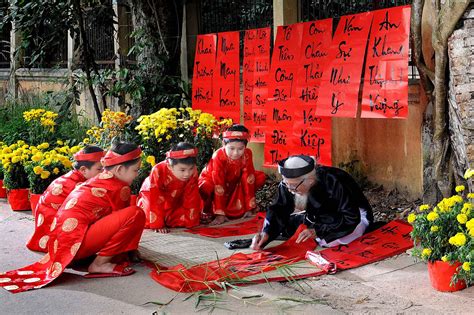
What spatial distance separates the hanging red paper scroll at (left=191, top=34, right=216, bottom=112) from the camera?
905cm

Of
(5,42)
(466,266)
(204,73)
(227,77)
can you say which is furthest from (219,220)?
(5,42)

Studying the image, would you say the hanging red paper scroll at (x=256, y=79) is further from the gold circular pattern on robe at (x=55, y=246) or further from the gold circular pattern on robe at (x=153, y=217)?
the gold circular pattern on robe at (x=55, y=246)

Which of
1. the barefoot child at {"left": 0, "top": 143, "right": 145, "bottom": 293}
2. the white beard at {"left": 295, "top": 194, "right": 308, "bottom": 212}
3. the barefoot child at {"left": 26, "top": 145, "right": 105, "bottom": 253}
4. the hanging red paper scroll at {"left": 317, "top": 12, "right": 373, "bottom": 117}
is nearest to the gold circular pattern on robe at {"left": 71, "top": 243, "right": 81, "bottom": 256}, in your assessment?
the barefoot child at {"left": 0, "top": 143, "right": 145, "bottom": 293}

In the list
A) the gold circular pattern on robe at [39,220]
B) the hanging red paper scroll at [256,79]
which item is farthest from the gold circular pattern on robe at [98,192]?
the hanging red paper scroll at [256,79]

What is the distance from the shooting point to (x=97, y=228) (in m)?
5.20

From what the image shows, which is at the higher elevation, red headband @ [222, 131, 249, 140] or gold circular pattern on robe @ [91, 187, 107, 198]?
red headband @ [222, 131, 249, 140]

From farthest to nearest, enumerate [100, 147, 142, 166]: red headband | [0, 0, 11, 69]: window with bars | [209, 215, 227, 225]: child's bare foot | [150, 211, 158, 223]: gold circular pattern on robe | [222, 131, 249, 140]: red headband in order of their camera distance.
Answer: [0, 0, 11, 69]: window with bars < [209, 215, 227, 225]: child's bare foot < [222, 131, 249, 140]: red headband < [150, 211, 158, 223]: gold circular pattern on robe < [100, 147, 142, 166]: red headband

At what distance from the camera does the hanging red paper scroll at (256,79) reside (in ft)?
27.2

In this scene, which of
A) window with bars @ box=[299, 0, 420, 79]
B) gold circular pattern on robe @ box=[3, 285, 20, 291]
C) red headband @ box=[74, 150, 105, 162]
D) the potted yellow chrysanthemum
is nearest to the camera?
the potted yellow chrysanthemum

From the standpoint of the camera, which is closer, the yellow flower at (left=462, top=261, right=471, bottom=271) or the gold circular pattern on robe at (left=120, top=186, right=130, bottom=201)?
the yellow flower at (left=462, top=261, right=471, bottom=271)

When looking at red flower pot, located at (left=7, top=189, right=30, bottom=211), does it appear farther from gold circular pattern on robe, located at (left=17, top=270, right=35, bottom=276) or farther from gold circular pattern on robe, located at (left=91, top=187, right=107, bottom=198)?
gold circular pattern on robe, located at (left=91, top=187, right=107, bottom=198)

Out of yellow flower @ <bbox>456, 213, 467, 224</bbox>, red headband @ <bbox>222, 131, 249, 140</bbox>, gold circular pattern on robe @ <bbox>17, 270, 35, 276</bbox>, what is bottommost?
gold circular pattern on robe @ <bbox>17, 270, 35, 276</bbox>

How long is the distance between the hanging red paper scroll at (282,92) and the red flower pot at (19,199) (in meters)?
2.78

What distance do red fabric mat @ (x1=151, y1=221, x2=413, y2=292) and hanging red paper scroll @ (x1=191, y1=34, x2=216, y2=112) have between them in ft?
11.2
